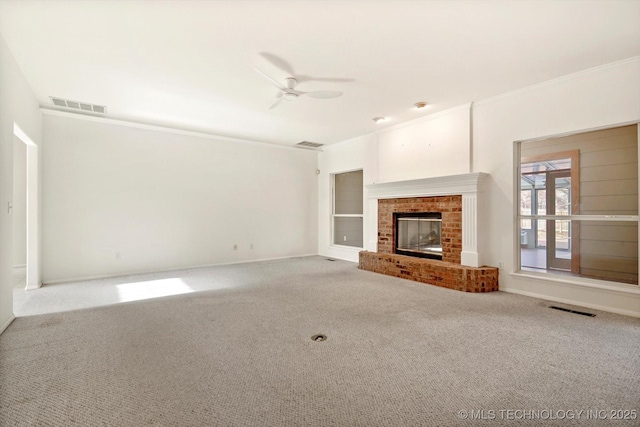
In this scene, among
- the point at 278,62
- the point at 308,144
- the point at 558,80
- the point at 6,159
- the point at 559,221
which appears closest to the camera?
the point at 6,159

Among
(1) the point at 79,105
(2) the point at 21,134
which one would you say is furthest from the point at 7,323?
(1) the point at 79,105

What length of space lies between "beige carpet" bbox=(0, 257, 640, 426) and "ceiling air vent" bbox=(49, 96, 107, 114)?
10.2ft

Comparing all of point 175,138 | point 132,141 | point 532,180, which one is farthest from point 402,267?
point 132,141

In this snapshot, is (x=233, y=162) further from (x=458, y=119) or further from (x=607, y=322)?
(x=607, y=322)

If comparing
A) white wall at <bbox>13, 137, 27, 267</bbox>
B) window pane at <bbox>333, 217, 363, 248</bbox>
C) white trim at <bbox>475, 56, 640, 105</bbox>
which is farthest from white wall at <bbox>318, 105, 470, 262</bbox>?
white wall at <bbox>13, 137, 27, 267</bbox>

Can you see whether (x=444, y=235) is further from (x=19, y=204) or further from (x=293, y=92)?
(x=19, y=204)

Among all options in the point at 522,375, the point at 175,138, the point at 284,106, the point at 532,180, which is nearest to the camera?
the point at 522,375

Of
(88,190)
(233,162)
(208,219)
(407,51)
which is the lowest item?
(208,219)

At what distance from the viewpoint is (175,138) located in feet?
18.9

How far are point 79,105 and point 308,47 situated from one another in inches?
152

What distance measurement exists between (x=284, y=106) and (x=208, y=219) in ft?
9.54

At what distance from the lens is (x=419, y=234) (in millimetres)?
5438

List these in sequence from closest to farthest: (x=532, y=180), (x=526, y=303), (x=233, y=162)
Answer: (x=526, y=303)
(x=532, y=180)
(x=233, y=162)

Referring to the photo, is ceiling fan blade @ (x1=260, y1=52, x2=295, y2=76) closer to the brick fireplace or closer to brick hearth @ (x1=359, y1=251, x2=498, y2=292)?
the brick fireplace
